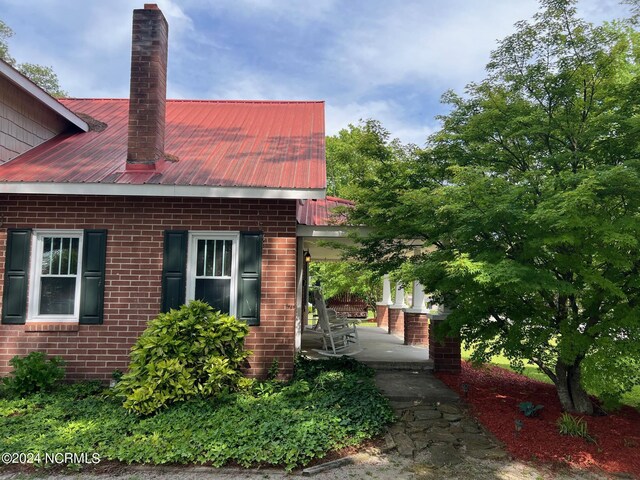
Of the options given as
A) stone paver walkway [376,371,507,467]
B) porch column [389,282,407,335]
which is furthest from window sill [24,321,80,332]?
porch column [389,282,407,335]

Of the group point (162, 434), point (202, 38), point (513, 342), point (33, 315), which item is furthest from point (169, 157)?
point (202, 38)

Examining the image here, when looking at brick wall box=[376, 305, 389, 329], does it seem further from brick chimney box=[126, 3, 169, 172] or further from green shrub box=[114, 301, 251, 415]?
brick chimney box=[126, 3, 169, 172]

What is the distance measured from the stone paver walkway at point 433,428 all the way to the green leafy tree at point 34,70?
2671cm

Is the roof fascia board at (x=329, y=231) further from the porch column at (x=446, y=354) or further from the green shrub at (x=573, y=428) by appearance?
the green shrub at (x=573, y=428)

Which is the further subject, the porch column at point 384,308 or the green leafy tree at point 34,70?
the green leafy tree at point 34,70

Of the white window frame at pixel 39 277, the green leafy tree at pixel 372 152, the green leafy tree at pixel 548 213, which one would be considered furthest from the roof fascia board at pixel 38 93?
the green leafy tree at pixel 548 213

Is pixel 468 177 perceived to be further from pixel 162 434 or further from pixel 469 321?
pixel 162 434

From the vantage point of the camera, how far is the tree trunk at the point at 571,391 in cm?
549

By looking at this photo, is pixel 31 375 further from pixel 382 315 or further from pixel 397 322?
pixel 382 315

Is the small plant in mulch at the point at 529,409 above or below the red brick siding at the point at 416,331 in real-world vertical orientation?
below

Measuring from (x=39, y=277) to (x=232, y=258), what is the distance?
112 inches

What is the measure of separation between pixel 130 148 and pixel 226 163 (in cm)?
147

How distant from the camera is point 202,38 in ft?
39.0

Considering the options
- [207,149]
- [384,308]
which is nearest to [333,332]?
[207,149]
